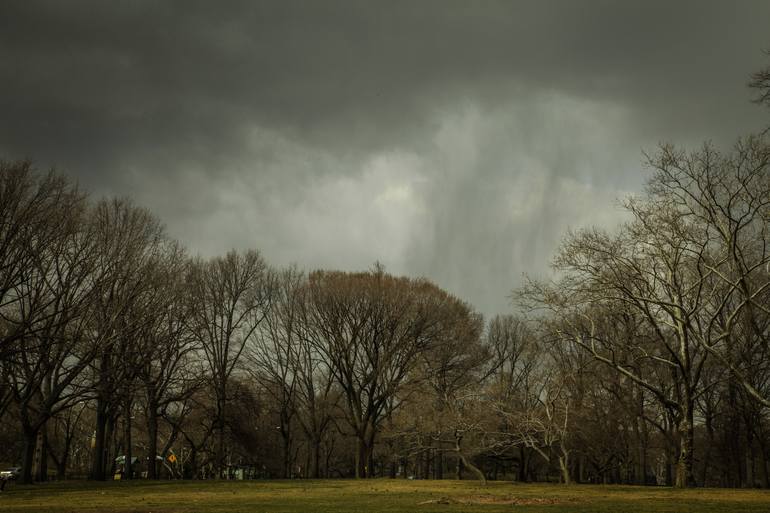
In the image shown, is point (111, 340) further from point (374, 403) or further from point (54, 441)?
point (54, 441)

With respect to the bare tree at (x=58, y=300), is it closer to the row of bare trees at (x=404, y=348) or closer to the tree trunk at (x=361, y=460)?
the row of bare trees at (x=404, y=348)

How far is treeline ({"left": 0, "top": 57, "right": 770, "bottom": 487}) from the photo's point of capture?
27.6 metres

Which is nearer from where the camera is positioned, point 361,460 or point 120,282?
point 120,282

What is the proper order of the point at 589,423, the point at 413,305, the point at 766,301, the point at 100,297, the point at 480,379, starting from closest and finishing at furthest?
the point at 100,297 < the point at 766,301 < the point at 589,423 < the point at 413,305 < the point at 480,379

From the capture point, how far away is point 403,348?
48062 millimetres

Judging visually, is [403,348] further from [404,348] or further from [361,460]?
[361,460]


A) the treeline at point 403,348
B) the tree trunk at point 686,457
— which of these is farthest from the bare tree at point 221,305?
the tree trunk at point 686,457

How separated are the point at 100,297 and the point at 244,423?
22515 mm

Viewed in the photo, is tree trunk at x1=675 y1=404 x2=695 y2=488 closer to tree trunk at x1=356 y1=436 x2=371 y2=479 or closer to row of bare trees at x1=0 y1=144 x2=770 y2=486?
row of bare trees at x1=0 y1=144 x2=770 y2=486

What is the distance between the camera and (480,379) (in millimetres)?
51406

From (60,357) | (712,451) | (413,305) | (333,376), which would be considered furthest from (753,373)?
(60,357)

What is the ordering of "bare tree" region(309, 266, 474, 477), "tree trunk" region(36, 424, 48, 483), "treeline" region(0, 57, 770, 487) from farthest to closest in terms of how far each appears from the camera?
"bare tree" region(309, 266, 474, 477) → "tree trunk" region(36, 424, 48, 483) → "treeline" region(0, 57, 770, 487)

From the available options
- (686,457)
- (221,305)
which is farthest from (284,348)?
(686,457)

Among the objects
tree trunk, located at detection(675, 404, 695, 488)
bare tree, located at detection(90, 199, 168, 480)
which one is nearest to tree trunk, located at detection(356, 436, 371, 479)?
bare tree, located at detection(90, 199, 168, 480)
